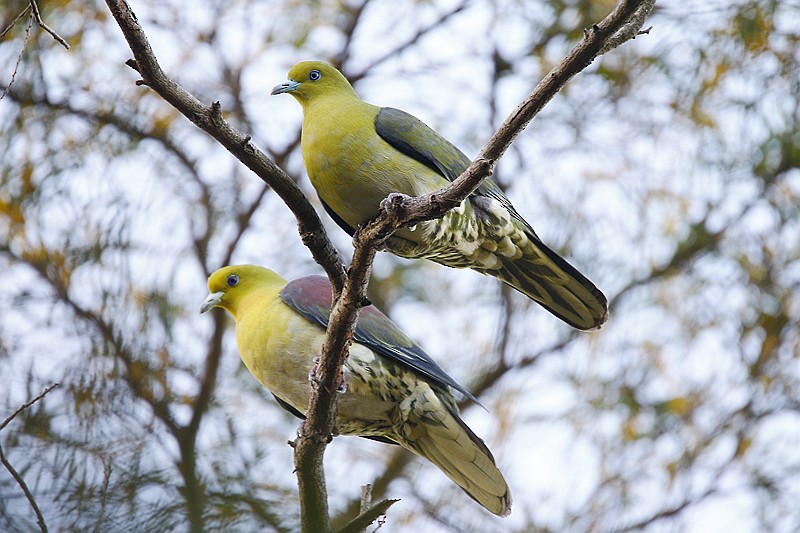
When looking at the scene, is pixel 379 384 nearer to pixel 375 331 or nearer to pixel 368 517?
pixel 375 331

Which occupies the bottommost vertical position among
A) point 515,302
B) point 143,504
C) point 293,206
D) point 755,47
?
point 143,504

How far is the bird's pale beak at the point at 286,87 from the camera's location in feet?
10.5

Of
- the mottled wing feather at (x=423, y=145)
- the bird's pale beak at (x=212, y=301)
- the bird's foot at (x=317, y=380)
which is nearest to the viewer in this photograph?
the bird's foot at (x=317, y=380)

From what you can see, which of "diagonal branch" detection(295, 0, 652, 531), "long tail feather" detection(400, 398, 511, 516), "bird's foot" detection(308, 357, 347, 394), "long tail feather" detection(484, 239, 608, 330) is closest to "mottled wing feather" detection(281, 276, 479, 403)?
"long tail feather" detection(400, 398, 511, 516)

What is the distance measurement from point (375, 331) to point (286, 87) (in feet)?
2.90

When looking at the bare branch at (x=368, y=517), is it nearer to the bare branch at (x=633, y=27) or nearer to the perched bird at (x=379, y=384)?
the perched bird at (x=379, y=384)

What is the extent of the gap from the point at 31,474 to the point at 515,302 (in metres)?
3.30

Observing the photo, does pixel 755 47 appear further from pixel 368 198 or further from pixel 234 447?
pixel 234 447

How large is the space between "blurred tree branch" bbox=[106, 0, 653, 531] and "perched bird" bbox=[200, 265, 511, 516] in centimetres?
38

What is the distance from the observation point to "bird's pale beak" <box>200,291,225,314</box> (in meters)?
3.47

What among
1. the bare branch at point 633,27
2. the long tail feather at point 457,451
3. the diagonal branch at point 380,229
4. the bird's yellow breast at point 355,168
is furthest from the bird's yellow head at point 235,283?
the bare branch at point 633,27

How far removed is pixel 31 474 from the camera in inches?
67.1

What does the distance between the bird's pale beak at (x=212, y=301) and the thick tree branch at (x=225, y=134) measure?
1045 mm

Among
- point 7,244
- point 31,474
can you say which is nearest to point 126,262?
point 7,244
